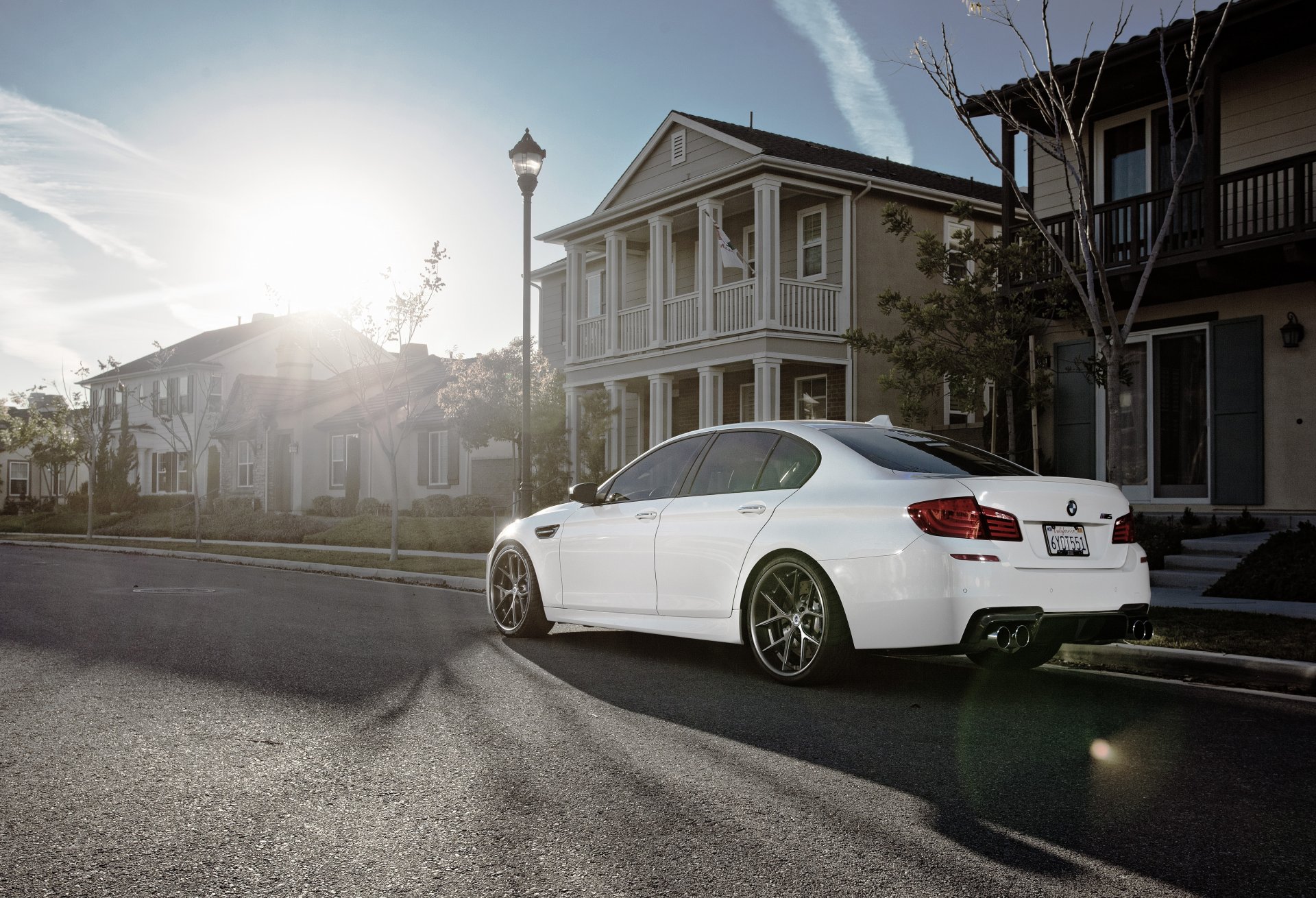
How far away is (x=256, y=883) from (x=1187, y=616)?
25.8ft

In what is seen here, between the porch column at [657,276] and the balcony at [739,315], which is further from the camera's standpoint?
the porch column at [657,276]

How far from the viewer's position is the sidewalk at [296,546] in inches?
787

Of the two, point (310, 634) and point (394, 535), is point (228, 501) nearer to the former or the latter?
point (394, 535)

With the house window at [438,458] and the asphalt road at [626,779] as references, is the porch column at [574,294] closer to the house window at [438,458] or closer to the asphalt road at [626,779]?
the house window at [438,458]

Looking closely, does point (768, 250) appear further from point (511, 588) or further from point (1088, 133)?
point (511, 588)

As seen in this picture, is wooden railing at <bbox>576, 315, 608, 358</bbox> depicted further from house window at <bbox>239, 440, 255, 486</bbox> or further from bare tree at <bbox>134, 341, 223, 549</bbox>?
bare tree at <bbox>134, 341, 223, 549</bbox>

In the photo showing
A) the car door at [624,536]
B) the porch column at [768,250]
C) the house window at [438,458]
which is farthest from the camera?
the house window at [438,458]

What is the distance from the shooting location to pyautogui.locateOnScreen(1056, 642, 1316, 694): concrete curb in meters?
6.62

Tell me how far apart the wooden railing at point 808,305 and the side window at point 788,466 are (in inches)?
534

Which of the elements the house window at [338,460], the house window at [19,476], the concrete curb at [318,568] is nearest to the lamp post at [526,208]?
the concrete curb at [318,568]

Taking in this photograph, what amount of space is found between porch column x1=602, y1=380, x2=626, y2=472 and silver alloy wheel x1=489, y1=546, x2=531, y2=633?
1412cm

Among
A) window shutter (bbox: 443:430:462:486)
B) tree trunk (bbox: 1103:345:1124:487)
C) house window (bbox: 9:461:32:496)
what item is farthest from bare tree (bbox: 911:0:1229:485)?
house window (bbox: 9:461:32:496)

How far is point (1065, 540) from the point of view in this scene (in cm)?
603

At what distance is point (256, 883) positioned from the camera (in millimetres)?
3365
